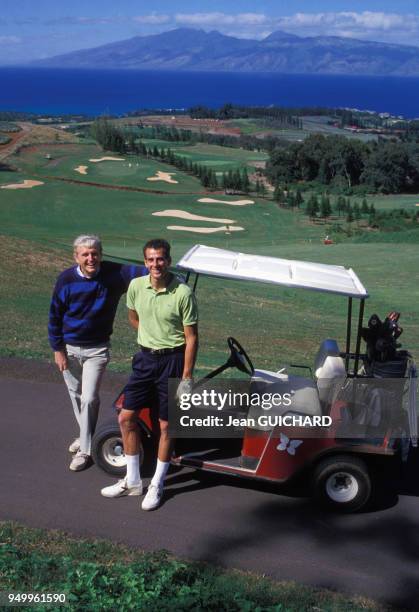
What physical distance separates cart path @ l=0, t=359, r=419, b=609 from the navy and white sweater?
3.39 feet

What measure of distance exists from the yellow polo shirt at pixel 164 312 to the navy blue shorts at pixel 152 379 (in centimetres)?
10

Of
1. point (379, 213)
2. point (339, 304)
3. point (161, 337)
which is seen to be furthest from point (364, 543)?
point (379, 213)

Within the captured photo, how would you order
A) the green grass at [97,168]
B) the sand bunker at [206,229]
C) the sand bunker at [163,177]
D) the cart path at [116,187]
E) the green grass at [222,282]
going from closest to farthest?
the green grass at [222,282] < the sand bunker at [206,229] < the cart path at [116,187] < the green grass at [97,168] < the sand bunker at [163,177]

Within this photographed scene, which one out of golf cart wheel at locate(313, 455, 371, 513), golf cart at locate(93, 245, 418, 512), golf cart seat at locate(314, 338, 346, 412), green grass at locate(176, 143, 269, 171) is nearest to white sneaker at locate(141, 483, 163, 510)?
golf cart at locate(93, 245, 418, 512)

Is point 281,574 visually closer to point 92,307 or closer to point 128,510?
point 128,510

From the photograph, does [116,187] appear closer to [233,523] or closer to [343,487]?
[343,487]

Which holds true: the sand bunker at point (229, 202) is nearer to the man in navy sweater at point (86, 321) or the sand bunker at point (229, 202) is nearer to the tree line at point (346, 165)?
the tree line at point (346, 165)

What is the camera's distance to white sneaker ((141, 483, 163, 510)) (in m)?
5.06

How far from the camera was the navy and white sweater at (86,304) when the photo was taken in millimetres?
5543

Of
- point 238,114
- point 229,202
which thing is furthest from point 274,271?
point 238,114

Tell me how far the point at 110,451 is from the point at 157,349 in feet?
3.57

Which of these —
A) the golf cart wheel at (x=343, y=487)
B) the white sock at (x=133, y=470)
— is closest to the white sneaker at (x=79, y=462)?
the white sock at (x=133, y=470)

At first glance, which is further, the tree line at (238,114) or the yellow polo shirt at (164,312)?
the tree line at (238,114)

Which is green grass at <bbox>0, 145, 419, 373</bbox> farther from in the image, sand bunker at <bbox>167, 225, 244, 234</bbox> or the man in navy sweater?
the man in navy sweater
